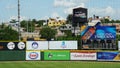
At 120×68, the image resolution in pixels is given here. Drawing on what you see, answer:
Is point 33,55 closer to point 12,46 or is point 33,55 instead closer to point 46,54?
point 46,54

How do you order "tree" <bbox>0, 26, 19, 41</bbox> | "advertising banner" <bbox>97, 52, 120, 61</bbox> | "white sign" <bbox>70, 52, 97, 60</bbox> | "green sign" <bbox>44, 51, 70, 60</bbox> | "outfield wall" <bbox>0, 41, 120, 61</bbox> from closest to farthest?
1. "advertising banner" <bbox>97, 52, 120, 61</bbox>
2. "outfield wall" <bbox>0, 41, 120, 61</bbox>
3. "white sign" <bbox>70, 52, 97, 60</bbox>
4. "green sign" <bbox>44, 51, 70, 60</bbox>
5. "tree" <bbox>0, 26, 19, 41</bbox>

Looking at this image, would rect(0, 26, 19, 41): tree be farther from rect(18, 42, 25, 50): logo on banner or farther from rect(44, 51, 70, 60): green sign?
rect(44, 51, 70, 60): green sign

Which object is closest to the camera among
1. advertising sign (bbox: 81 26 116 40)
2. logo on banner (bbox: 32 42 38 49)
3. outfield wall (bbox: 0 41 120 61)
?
advertising sign (bbox: 81 26 116 40)

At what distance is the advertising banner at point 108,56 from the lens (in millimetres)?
46719

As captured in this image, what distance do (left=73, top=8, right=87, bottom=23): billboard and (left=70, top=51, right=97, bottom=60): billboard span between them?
5447 centimetres

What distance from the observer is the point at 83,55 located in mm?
47531

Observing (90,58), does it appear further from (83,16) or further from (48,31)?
(48,31)

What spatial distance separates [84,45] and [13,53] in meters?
9.48

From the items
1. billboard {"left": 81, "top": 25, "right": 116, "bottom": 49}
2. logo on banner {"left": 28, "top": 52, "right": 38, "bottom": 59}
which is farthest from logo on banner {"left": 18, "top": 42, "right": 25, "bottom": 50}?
billboard {"left": 81, "top": 25, "right": 116, "bottom": 49}

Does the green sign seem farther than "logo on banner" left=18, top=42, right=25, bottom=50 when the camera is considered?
No

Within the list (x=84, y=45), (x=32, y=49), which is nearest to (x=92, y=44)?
(x=84, y=45)

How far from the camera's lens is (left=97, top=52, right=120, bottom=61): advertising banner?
4672 centimetres

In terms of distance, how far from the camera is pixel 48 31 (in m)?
142

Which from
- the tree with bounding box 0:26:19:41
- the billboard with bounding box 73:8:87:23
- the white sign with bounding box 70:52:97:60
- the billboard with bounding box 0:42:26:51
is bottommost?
the white sign with bounding box 70:52:97:60
